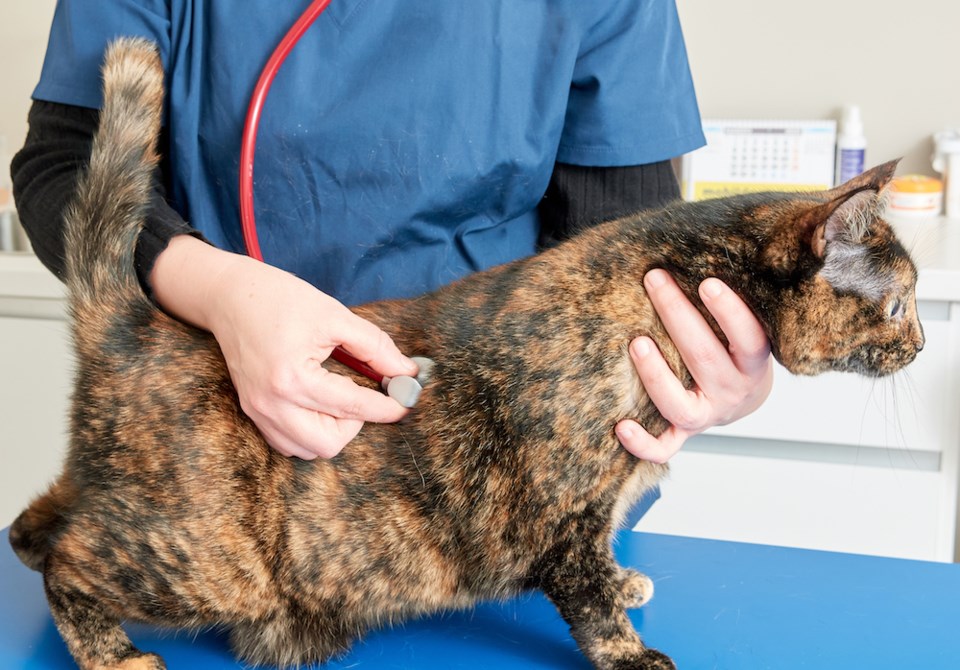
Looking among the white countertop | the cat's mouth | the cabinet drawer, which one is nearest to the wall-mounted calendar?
the white countertop

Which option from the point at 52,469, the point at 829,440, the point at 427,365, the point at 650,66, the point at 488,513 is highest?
the point at 650,66

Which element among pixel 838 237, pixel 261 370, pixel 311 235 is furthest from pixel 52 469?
pixel 838 237

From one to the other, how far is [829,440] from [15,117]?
7.13 feet

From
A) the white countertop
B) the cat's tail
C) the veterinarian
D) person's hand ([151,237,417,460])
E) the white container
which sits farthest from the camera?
the white container

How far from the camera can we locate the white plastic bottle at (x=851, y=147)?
76.9 inches

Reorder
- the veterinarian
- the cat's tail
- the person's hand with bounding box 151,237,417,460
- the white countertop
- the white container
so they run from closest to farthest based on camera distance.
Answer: the person's hand with bounding box 151,237,417,460 < the cat's tail < the veterinarian < the white countertop < the white container

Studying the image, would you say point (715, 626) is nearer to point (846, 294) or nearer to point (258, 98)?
point (846, 294)

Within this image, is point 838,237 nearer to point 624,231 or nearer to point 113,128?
point 624,231

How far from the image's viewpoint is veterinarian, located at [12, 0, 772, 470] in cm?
90

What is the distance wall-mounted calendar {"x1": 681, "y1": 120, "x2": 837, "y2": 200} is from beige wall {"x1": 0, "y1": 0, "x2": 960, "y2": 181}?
12 centimetres

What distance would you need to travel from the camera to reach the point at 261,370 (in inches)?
27.6

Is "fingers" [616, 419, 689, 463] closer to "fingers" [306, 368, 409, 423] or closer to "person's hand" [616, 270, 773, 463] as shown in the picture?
"person's hand" [616, 270, 773, 463]

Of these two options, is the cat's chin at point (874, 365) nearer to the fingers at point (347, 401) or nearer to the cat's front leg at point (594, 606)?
the cat's front leg at point (594, 606)

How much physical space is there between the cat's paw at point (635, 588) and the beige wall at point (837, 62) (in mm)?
1540
